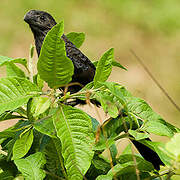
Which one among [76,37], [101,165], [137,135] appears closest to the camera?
[137,135]

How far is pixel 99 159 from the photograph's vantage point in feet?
3.29

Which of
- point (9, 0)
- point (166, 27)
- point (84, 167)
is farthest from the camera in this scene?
point (9, 0)

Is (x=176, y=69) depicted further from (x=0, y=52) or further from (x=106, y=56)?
(x=106, y=56)

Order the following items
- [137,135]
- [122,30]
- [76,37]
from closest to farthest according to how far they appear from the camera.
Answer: [137,135]
[76,37]
[122,30]

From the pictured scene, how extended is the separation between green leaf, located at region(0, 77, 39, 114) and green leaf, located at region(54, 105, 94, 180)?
0.27ft

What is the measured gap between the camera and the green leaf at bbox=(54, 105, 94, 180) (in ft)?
2.79

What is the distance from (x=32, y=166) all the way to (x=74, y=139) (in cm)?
12

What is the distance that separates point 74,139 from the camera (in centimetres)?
87

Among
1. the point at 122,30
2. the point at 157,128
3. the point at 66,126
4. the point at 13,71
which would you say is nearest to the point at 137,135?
the point at 157,128

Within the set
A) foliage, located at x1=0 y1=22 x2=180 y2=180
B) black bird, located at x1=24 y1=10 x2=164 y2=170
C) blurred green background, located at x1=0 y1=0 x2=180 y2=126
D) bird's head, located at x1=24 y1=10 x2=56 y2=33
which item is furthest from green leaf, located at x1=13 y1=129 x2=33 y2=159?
blurred green background, located at x1=0 y1=0 x2=180 y2=126

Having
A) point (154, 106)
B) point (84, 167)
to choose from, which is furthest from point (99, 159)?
point (154, 106)

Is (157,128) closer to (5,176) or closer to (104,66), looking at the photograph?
(104,66)

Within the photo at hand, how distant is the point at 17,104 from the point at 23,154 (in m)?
0.12

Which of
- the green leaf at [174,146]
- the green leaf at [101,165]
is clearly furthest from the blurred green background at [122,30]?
the green leaf at [174,146]
